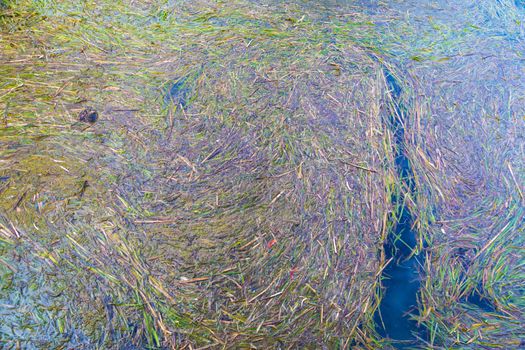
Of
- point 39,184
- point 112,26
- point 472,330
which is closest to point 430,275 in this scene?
point 472,330

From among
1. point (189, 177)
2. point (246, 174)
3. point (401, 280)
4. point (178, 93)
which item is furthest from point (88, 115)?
point (401, 280)

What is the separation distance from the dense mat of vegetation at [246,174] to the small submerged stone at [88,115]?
5 centimetres

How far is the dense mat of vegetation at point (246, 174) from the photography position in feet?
5.35

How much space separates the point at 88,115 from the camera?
2.13 m

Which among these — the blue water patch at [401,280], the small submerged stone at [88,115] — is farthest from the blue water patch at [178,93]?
the blue water patch at [401,280]

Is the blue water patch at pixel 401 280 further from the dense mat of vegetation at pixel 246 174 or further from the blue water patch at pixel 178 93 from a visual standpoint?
the blue water patch at pixel 178 93

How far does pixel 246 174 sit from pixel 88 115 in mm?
913

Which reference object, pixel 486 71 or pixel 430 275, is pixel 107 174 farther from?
pixel 486 71

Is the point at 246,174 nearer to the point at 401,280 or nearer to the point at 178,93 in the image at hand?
the point at 178,93

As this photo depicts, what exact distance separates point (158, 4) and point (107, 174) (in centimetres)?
141

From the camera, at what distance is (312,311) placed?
5.46ft

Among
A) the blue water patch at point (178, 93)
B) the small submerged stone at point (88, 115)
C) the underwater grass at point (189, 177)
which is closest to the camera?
the underwater grass at point (189, 177)

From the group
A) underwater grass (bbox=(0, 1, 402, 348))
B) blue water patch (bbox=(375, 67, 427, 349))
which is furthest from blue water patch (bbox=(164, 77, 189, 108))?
blue water patch (bbox=(375, 67, 427, 349))

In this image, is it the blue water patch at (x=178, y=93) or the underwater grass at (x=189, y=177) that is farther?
the blue water patch at (x=178, y=93)
